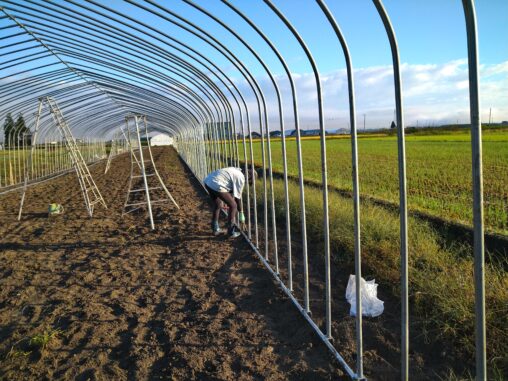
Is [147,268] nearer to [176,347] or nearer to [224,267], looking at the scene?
[224,267]

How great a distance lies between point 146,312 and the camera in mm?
3650

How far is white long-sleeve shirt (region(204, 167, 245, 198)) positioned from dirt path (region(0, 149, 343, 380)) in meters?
0.75

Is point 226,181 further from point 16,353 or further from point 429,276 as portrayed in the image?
point 16,353

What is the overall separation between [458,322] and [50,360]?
2.96m

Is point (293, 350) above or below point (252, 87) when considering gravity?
below

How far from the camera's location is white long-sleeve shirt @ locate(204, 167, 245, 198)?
19.3 ft

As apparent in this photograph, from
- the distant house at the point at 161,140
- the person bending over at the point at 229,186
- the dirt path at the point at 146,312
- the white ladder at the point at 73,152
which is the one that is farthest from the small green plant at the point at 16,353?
the distant house at the point at 161,140

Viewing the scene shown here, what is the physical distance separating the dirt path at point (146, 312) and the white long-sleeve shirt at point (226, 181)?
75 centimetres

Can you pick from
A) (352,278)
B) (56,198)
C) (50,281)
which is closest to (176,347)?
(352,278)

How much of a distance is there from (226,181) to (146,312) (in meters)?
2.66

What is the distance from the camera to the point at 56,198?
415 inches

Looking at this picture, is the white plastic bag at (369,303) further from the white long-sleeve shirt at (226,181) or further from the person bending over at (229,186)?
the white long-sleeve shirt at (226,181)

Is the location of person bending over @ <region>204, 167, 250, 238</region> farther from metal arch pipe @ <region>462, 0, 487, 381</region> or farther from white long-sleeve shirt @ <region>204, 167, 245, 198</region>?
metal arch pipe @ <region>462, 0, 487, 381</region>

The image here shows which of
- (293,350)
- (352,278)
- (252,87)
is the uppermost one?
(252,87)
